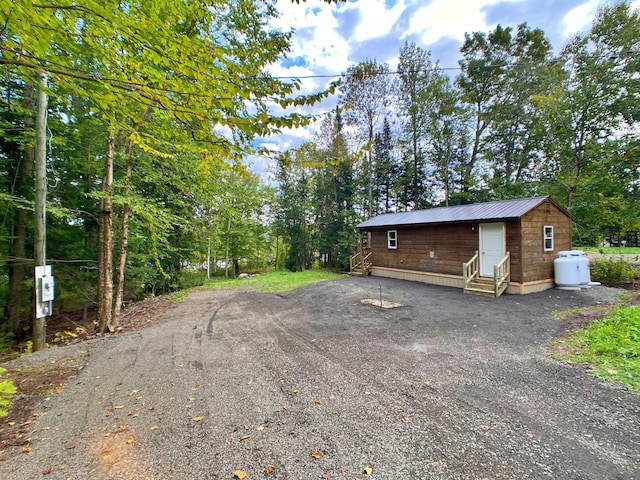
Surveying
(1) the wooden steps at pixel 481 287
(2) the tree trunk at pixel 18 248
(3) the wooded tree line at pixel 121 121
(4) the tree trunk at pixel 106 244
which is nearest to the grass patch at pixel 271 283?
(3) the wooded tree line at pixel 121 121

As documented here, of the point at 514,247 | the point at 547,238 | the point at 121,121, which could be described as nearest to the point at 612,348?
the point at 514,247

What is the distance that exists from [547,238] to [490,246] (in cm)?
189

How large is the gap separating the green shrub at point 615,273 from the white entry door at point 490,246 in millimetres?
3940

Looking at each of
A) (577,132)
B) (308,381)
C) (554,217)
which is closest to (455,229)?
(554,217)

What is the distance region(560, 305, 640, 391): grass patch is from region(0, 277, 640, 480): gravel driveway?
0.29m

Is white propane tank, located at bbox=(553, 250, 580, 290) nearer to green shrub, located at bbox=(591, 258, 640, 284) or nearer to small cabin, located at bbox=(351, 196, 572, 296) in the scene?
small cabin, located at bbox=(351, 196, 572, 296)

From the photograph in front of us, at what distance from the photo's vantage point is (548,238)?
9.04m

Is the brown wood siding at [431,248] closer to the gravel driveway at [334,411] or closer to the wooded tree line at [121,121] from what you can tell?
the gravel driveway at [334,411]

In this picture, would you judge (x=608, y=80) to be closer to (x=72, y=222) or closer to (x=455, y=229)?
(x=455, y=229)

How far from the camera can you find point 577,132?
1216 centimetres

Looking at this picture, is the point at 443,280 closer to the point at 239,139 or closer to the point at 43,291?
the point at 239,139

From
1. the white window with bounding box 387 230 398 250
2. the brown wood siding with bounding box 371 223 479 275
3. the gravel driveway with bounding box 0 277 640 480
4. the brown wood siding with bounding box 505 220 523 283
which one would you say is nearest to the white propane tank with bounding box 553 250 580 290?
the brown wood siding with bounding box 505 220 523 283

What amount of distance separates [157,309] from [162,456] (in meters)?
6.73

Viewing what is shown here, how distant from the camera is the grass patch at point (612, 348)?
315cm
